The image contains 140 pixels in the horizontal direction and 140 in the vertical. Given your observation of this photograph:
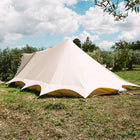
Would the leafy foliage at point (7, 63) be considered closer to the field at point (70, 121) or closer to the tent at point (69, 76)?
the tent at point (69, 76)

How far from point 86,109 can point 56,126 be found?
4.00 ft

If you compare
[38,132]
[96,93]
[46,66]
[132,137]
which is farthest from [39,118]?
[46,66]

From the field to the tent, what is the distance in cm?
88

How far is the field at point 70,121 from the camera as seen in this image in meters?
2.75

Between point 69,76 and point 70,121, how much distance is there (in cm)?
257

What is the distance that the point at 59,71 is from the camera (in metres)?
6.00

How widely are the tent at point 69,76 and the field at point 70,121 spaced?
2.89 ft

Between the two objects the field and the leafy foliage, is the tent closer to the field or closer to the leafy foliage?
the field

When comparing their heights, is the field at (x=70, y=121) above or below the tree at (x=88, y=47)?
below

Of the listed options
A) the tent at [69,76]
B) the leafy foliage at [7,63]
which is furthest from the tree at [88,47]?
the tent at [69,76]

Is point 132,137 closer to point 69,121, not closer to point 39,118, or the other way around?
point 69,121

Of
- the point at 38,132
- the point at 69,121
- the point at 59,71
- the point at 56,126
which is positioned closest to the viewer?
the point at 38,132

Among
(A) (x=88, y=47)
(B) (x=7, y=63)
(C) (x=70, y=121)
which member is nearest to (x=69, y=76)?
(C) (x=70, y=121)

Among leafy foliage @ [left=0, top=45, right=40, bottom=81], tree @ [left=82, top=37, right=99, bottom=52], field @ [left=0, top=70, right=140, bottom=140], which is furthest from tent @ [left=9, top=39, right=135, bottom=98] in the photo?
tree @ [left=82, top=37, right=99, bottom=52]
